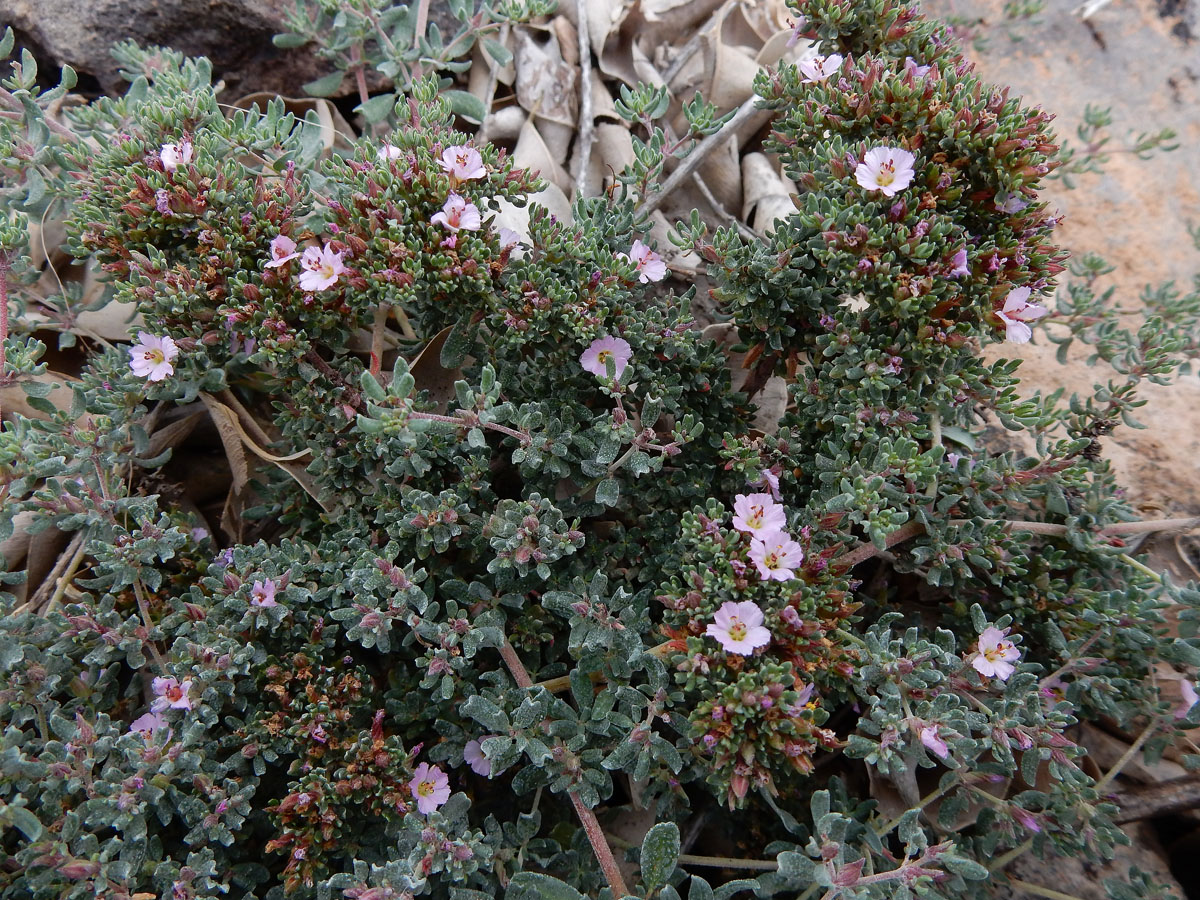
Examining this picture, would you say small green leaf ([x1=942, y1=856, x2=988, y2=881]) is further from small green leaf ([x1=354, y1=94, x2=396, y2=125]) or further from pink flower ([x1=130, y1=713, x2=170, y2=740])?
small green leaf ([x1=354, y1=94, x2=396, y2=125])

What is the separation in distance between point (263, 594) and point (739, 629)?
54.9 inches

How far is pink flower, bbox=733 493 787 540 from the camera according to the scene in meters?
2.43

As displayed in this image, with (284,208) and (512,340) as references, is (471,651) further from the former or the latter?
(284,208)

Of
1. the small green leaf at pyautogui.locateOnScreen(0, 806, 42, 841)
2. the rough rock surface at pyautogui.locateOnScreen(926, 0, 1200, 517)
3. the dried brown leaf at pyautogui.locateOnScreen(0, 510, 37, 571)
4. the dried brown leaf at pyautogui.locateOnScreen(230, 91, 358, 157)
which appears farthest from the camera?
the rough rock surface at pyautogui.locateOnScreen(926, 0, 1200, 517)

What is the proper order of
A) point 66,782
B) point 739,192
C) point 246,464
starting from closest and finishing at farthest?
point 66,782 → point 246,464 → point 739,192

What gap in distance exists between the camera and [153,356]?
2.70 meters

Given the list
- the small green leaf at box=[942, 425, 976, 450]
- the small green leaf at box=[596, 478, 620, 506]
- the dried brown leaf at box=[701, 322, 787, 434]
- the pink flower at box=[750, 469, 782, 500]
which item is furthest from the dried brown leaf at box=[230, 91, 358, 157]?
the small green leaf at box=[942, 425, 976, 450]

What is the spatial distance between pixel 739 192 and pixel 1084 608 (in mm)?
2170

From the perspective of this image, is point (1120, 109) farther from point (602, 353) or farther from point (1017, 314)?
point (602, 353)

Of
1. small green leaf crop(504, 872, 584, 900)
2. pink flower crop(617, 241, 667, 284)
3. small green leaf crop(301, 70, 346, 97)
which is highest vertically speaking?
pink flower crop(617, 241, 667, 284)

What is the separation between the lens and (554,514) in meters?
2.55

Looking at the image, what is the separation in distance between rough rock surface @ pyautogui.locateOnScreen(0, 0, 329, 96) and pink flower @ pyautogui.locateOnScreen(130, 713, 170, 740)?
2870 mm

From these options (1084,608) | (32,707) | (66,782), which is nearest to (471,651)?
(66,782)

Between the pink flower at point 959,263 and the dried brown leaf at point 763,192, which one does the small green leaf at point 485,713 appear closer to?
the pink flower at point 959,263
